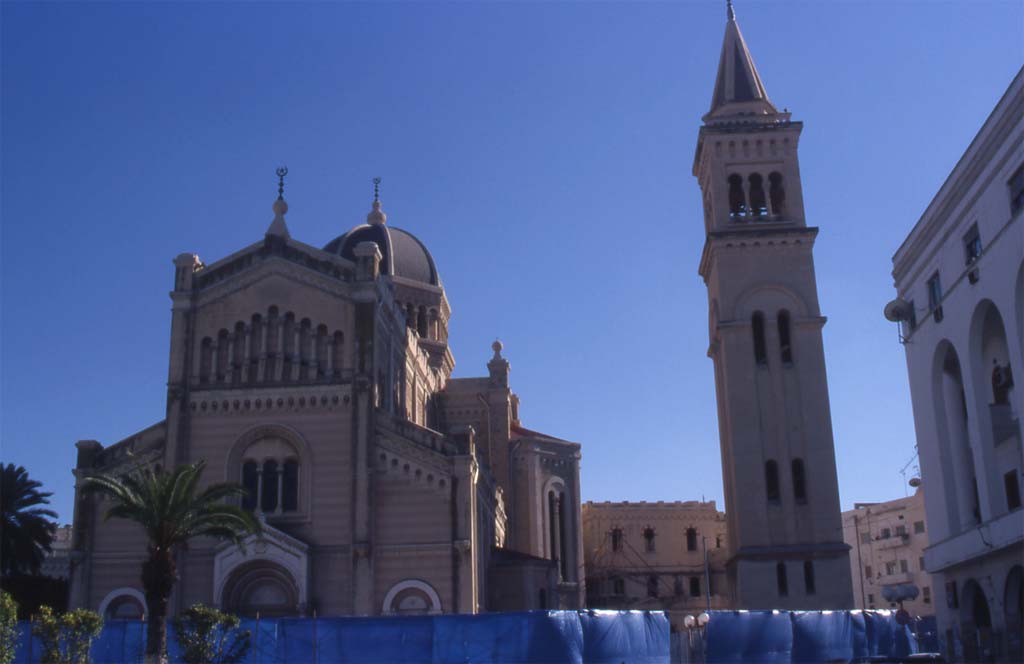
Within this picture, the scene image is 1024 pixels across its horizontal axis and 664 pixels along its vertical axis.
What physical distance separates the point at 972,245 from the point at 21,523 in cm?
3495

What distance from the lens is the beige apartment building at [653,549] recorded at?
61.7 metres

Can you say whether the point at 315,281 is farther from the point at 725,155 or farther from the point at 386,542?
the point at 725,155

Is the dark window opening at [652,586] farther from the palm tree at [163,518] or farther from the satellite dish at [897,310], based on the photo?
the palm tree at [163,518]

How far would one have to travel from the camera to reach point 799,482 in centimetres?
4291

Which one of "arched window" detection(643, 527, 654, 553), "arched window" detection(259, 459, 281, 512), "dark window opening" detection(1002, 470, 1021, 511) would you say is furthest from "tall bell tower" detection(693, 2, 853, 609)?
"arched window" detection(259, 459, 281, 512)

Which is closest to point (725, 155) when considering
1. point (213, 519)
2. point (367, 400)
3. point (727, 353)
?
point (727, 353)

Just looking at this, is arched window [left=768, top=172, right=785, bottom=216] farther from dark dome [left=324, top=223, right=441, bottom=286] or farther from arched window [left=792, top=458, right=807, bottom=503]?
dark dome [left=324, top=223, right=441, bottom=286]

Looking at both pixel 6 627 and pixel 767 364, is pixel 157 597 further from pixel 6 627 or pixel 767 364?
pixel 767 364

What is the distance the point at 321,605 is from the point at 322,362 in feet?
28.1

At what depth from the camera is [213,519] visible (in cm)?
2998

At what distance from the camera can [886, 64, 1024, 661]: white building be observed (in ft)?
85.4

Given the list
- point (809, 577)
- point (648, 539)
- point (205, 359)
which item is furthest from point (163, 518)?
point (648, 539)

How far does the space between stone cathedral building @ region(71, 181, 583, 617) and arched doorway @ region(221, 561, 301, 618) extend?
5 cm

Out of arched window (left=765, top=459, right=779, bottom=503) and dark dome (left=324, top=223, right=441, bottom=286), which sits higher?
dark dome (left=324, top=223, right=441, bottom=286)
